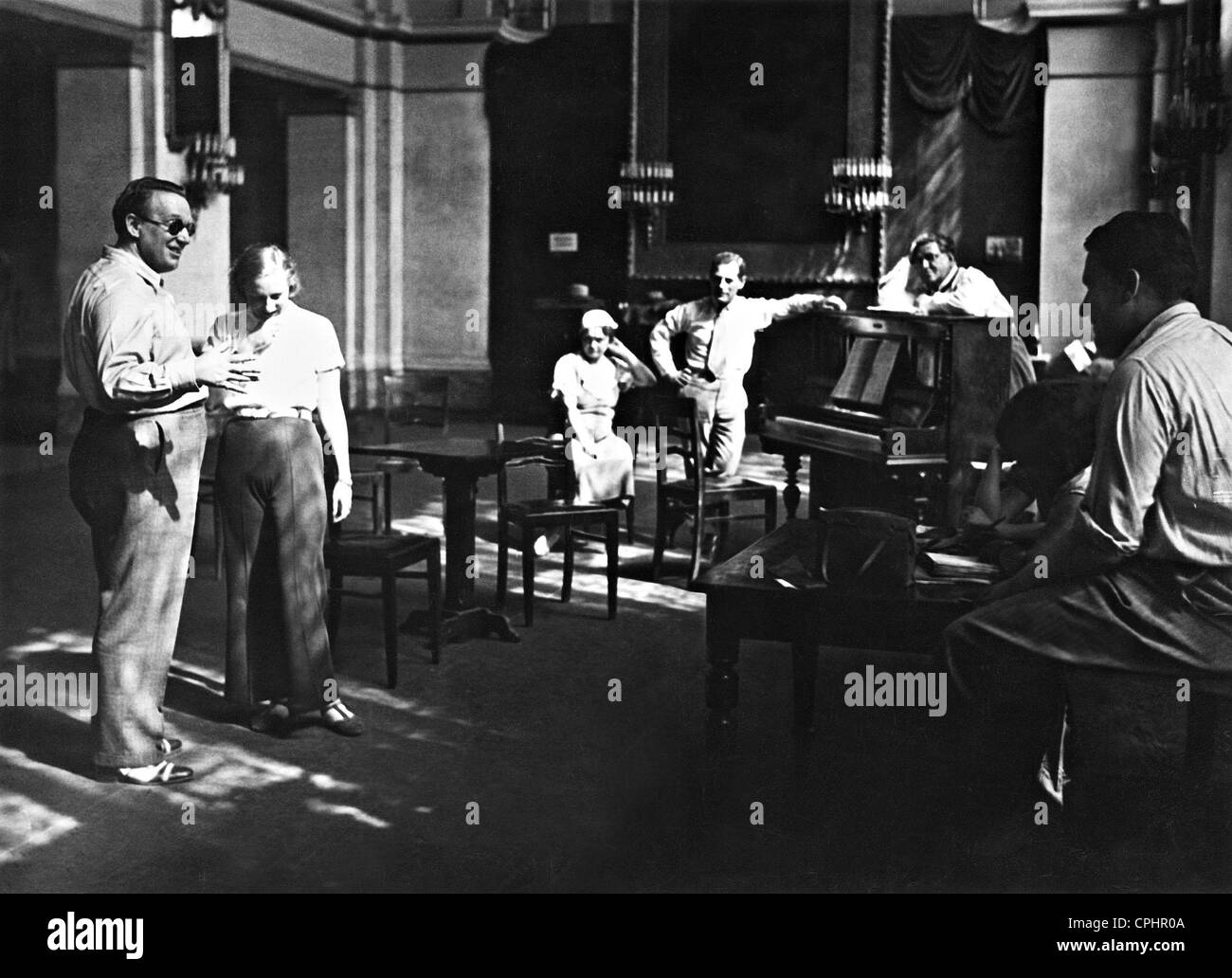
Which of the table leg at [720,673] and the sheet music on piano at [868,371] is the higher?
the sheet music on piano at [868,371]

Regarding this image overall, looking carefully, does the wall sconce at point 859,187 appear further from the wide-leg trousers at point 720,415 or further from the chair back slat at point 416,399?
the chair back slat at point 416,399

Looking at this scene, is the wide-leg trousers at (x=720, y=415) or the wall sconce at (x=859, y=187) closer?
the wide-leg trousers at (x=720, y=415)

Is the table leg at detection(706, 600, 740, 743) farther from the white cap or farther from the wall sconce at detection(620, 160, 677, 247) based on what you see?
the wall sconce at detection(620, 160, 677, 247)

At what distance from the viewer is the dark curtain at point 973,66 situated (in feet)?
42.6

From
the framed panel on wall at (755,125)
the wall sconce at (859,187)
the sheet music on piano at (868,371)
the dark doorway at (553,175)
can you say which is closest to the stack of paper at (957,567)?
the sheet music on piano at (868,371)

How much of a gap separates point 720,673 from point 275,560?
162 cm

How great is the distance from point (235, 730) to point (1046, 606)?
8.98 ft

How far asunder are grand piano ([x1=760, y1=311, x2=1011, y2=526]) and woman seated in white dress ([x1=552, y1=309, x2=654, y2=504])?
87 centimetres

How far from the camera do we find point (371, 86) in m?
9.98

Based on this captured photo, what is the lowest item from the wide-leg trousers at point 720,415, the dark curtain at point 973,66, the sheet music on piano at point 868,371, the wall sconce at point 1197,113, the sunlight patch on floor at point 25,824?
the sunlight patch on floor at point 25,824

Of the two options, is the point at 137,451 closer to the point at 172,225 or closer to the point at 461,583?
the point at 172,225
